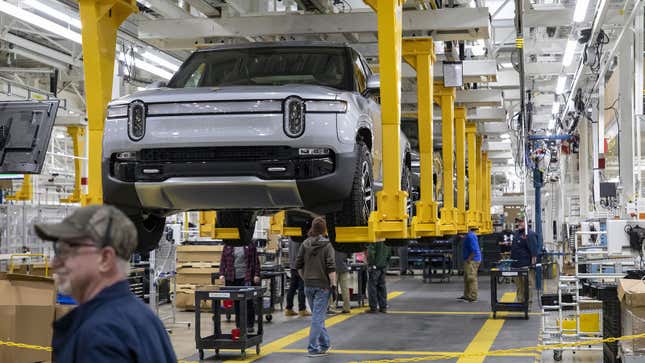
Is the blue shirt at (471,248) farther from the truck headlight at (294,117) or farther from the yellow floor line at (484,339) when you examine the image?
the truck headlight at (294,117)

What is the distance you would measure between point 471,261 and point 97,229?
16271 mm

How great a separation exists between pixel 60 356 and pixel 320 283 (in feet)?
27.7

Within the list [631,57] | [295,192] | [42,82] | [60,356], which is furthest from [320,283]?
[42,82]

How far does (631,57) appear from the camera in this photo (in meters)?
12.1

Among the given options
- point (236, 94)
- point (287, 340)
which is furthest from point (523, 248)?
point (236, 94)

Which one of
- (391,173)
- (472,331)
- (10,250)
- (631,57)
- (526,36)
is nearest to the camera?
(391,173)

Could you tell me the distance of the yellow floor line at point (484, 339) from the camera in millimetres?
10531

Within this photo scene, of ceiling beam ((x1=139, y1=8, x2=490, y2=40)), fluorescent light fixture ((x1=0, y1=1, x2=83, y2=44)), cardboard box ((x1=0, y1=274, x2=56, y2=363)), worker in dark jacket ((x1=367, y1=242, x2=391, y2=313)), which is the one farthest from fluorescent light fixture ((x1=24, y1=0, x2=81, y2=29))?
worker in dark jacket ((x1=367, y1=242, x2=391, y2=313))

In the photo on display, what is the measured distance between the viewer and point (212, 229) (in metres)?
10.2

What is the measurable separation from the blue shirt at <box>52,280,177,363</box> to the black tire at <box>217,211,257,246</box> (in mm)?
7016

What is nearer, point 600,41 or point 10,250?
point 600,41

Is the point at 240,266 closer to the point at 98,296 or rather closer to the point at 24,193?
the point at 24,193

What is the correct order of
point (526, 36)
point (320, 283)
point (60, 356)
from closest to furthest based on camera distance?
1. point (60, 356)
2. point (320, 283)
3. point (526, 36)

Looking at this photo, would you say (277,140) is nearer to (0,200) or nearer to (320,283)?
(320,283)
